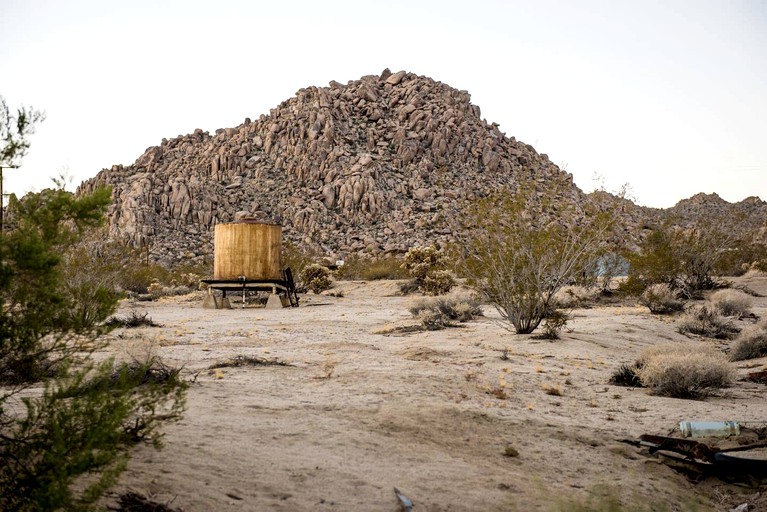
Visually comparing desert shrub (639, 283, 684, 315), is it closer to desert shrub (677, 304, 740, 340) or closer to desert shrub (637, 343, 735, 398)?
desert shrub (677, 304, 740, 340)

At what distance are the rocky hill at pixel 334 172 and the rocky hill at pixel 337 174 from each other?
115mm

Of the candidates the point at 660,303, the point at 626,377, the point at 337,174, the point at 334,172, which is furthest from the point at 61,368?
the point at 334,172

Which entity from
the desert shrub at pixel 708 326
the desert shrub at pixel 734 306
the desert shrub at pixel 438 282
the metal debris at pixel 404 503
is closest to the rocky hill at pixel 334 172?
the desert shrub at pixel 438 282

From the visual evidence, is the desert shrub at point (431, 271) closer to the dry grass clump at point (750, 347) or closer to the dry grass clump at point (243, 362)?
the dry grass clump at point (750, 347)

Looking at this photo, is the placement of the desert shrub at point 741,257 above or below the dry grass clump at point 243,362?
above

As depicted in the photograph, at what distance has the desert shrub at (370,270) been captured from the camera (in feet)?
111

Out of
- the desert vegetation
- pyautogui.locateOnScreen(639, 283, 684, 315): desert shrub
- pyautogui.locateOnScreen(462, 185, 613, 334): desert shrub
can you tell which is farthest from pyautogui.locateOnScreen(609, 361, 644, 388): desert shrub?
pyautogui.locateOnScreen(639, 283, 684, 315): desert shrub

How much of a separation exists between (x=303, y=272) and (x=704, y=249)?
15.6 meters

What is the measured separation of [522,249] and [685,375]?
5.60 metres

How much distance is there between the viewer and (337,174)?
5441 centimetres

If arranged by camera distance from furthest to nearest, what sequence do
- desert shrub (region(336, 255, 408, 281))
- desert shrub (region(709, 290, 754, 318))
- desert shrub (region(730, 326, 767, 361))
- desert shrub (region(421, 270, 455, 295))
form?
desert shrub (region(336, 255, 408, 281)) → desert shrub (region(421, 270, 455, 295)) → desert shrub (region(709, 290, 754, 318)) → desert shrub (region(730, 326, 767, 361))

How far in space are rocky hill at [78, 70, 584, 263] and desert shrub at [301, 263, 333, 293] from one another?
1510cm

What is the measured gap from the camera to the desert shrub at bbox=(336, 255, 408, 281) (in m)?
33.8

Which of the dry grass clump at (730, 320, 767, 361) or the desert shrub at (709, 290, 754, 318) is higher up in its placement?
the desert shrub at (709, 290, 754, 318)
